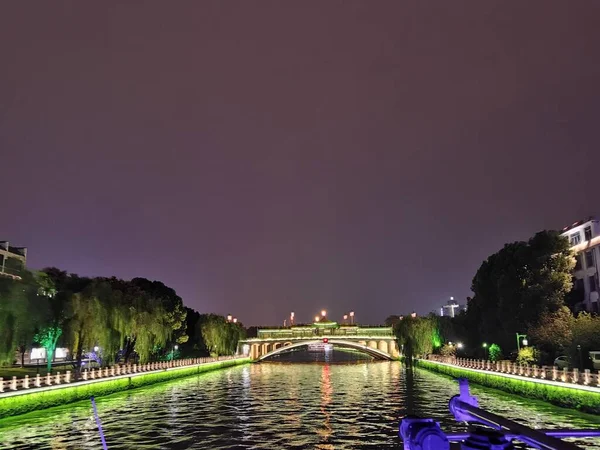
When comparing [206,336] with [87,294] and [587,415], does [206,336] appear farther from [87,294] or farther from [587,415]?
[587,415]

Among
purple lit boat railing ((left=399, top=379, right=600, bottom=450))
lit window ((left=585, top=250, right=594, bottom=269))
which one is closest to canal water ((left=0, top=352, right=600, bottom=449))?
purple lit boat railing ((left=399, top=379, right=600, bottom=450))

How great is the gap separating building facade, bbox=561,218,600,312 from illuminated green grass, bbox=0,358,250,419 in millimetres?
54614

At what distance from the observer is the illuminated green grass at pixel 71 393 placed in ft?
120

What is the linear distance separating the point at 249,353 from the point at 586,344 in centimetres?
9216

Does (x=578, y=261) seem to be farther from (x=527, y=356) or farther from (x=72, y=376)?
(x=72, y=376)

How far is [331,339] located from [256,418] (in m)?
84.4

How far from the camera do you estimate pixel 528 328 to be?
2554 inches

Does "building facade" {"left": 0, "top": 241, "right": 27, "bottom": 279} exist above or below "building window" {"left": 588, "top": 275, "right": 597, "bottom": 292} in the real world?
above

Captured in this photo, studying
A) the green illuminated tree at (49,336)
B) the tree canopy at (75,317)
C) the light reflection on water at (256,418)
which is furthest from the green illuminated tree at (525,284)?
the green illuminated tree at (49,336)

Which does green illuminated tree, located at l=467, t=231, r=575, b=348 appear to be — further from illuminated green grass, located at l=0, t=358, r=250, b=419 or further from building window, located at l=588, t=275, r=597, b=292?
illuminated green grass, located at l=0, t=358, r=250, b=419

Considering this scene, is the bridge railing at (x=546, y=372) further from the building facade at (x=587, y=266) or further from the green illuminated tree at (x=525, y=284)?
the building facade at (x=587, y=266)

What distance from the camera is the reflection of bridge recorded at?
119938mm

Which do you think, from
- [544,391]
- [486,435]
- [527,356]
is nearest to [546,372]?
[544,391]

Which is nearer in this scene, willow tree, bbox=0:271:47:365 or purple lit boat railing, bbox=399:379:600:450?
purple lit boat railing, bbox=399:379:600:450
